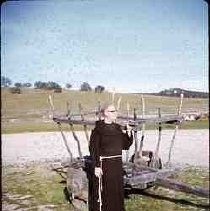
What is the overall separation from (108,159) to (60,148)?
274 inches

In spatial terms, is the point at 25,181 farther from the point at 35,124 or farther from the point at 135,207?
the point at 35,124

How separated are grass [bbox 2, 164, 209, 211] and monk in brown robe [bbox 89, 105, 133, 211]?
101 centimetres

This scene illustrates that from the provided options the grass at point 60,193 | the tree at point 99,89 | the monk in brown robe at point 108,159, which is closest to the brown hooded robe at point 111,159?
the monk in brown robe at point 108,159

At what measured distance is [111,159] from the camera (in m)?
3.88

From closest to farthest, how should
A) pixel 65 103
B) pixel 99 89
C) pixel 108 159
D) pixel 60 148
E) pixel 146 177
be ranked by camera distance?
pixel 108 159, pixel 146 177, pixel 99 89, pixel 65 103, pixel 60 148

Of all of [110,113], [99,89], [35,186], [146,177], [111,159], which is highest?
[99,89]

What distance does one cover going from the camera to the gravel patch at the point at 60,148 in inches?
339

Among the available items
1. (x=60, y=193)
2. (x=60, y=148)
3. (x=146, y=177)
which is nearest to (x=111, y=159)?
(x=146, y=177)

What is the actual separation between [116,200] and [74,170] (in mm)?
951

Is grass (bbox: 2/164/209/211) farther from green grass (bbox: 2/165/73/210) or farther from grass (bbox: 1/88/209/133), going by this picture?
grass (bbox: 1/88/209/133)

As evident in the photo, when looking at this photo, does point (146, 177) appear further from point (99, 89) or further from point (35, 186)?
point (99, 89)

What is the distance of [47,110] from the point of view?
1089 centimetres

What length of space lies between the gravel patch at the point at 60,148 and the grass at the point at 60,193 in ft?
3.52

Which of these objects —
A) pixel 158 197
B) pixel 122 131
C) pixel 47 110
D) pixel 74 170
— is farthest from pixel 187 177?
pixel 47 110
